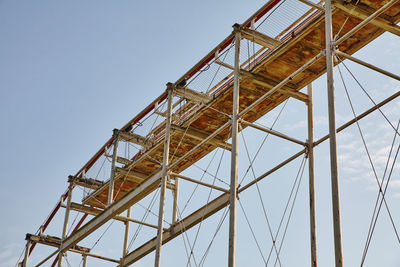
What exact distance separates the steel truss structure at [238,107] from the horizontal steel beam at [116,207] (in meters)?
0.04

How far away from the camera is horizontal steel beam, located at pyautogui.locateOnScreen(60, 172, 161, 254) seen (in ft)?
75.0

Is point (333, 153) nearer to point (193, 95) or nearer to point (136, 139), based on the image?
point (193, 95)

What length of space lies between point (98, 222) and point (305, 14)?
12646 millimetres

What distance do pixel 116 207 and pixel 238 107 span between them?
8.24 metres

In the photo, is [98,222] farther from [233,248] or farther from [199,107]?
[233,248]

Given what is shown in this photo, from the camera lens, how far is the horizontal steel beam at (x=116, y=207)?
22864mm

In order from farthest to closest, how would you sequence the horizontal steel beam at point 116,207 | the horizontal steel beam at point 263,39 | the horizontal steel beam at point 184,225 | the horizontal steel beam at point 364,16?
the horizontal steel beam at point 116,207 → the horizontal steel beam at point 184,225 → the horizontal steel beam at point 263,39 → the horizontal steel beam at point 364,16

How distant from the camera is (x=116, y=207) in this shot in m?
25.0

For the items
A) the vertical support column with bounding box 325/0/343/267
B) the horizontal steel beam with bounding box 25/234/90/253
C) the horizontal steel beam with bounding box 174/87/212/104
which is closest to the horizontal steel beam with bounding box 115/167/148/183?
the horizontal steel beam with bounding box 174/87/212/104

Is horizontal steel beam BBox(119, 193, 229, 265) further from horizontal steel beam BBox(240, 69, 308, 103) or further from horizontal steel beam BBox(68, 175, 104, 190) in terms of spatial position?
horizontal steel beam BBox(240, 69, 308, 103)

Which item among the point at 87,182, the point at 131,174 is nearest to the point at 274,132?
the point at 131,174

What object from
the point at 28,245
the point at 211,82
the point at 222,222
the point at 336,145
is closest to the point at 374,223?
the point at 336,145

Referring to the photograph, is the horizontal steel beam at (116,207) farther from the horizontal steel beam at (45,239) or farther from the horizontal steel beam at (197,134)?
the horizontal steel beam at (45,239)

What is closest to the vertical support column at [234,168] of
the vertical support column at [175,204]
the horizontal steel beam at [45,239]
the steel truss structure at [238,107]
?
the steel truss structure at [238,107]
